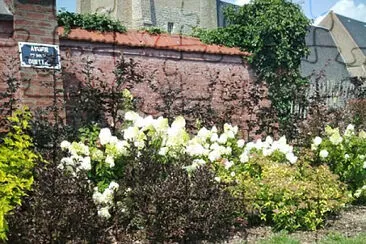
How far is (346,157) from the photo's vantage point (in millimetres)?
6855

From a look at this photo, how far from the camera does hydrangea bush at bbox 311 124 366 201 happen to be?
271 inches

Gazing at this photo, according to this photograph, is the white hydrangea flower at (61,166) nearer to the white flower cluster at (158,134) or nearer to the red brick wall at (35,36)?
the white flower cluster at (158,134)

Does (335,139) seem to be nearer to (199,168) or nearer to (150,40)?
(199,168)

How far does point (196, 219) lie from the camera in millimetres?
5129

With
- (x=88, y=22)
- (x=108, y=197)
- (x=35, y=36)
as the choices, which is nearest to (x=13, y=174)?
(x=108, y=197)

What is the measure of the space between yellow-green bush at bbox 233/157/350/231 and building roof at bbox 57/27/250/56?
405 cm

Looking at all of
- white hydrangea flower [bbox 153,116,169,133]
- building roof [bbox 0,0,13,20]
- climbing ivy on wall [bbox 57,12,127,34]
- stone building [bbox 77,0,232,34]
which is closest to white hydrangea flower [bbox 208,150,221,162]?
white hydrangea flower [bbox 153,116,169,133]

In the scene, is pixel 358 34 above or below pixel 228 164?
above

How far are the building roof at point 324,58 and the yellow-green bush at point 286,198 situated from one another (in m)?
6.61

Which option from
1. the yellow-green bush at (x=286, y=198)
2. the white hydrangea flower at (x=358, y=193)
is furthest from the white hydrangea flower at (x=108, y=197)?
the white hydrangea flower at (x=358, y=193)

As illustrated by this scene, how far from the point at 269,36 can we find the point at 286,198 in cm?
709

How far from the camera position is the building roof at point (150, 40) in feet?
29.6

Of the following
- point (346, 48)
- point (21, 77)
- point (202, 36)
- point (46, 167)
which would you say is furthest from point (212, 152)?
point (346, 48)

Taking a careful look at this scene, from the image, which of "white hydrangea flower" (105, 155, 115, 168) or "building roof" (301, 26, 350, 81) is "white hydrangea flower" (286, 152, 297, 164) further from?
"building roof" (301, 26, 350, 81)
